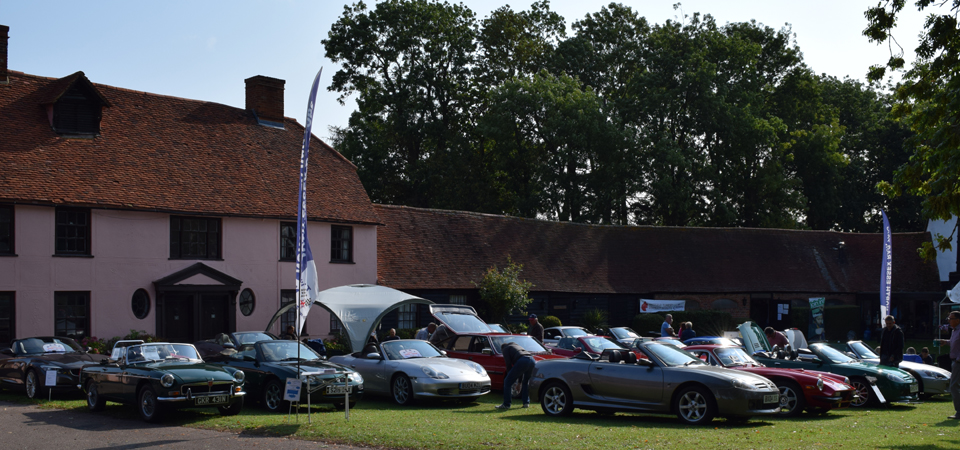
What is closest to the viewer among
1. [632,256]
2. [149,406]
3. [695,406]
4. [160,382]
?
[695,406]

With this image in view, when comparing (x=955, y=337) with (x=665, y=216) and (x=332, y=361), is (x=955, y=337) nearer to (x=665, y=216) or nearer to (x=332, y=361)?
(x=332, y=361)

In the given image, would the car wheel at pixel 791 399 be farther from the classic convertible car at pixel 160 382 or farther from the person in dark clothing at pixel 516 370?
the classic convertible car at pixel 160 382

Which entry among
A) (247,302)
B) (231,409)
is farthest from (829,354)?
(247,302)

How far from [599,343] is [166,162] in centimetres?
1610

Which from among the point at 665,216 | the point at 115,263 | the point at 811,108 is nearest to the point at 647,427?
the point at 115,263

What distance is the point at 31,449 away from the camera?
11.4 meters

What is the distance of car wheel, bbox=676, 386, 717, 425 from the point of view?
507 inches

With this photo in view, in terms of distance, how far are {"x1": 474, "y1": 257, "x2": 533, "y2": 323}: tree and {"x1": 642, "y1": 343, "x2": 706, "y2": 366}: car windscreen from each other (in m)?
18.9

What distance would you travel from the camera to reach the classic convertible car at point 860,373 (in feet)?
54.3

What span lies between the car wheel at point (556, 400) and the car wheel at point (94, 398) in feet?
25.7

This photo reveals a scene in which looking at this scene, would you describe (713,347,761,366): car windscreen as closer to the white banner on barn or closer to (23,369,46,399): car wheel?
(23,369,46,399): car wheel

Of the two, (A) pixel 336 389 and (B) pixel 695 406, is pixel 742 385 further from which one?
(A) pixel 336 389

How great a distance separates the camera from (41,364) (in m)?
17.6

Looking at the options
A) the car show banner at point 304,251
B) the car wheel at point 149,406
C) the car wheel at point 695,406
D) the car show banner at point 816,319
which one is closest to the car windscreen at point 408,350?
the car show banner at point 304,251
